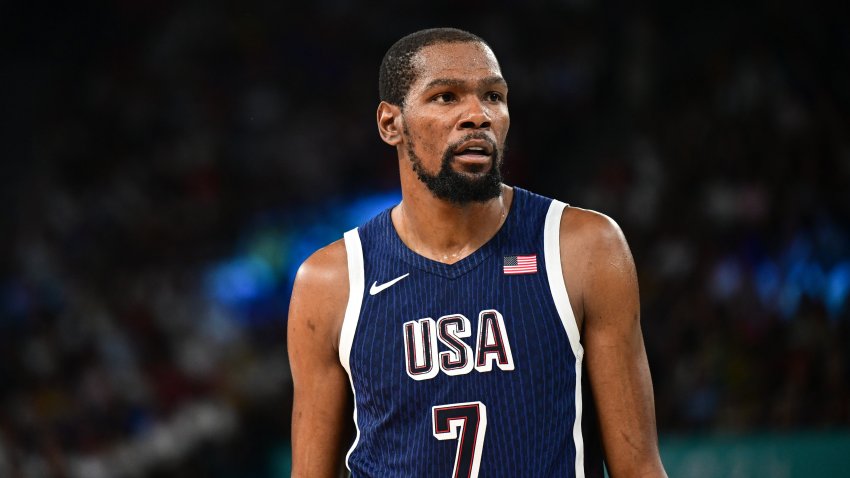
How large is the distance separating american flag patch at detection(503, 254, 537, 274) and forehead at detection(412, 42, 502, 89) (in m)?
0.51

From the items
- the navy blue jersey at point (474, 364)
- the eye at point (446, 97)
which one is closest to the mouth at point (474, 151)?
the eye at point (446, 97)

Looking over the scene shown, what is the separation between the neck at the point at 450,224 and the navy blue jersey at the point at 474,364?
4cm

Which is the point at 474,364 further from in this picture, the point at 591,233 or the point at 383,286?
the point at 591,233

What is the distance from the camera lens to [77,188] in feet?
38.0

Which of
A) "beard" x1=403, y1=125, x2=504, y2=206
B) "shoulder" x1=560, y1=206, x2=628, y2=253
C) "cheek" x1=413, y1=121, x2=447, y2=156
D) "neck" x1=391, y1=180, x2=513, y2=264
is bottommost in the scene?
"shoulder" x1=560, y1=206, x2=628, y2=253

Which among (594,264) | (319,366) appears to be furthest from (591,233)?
(319,366)

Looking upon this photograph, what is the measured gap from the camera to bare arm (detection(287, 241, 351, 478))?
3197mm

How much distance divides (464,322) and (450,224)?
321 mm

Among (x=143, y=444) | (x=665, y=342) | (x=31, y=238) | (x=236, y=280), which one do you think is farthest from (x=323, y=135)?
(x=665, y=342)

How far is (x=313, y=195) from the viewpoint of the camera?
442 inches

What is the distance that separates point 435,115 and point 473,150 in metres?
0.15

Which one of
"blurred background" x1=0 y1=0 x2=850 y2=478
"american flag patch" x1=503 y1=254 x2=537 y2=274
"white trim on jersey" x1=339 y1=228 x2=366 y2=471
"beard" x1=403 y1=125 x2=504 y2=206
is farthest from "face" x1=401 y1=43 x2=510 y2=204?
"blurred background" x1=0 y1=0 x2=850 y2=478

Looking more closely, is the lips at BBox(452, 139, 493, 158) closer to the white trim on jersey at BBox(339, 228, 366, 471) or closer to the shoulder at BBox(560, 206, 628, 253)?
the shoulder at BBox(560, 206, 628, 253)

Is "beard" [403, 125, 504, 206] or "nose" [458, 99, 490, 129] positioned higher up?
"nose" [458, 99, 490, 129]
